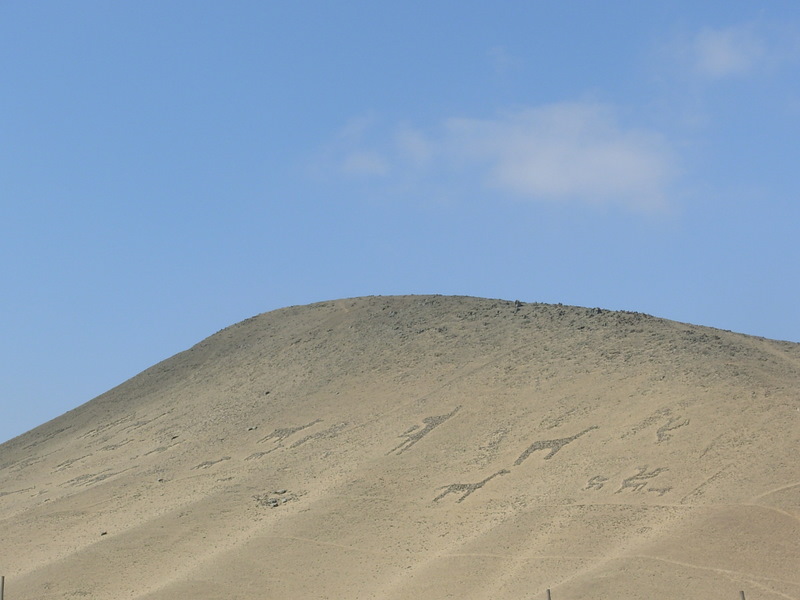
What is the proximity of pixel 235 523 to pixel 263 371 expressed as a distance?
1892cm

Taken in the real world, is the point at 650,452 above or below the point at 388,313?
below

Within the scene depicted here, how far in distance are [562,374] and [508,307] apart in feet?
39.9

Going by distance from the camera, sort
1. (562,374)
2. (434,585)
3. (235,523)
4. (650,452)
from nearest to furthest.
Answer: (434,585), (650,452), (235,523), (562,374)

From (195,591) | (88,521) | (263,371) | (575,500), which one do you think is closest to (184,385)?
(263,371)

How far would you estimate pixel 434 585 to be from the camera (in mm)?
30125

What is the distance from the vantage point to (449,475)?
124 ft

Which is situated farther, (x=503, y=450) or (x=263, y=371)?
(x=263, y=371)

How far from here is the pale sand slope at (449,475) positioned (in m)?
29.9

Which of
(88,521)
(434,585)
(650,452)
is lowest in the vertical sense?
(434,585)

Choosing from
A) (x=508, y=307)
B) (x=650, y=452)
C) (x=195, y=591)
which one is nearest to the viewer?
(x=195, y=591)

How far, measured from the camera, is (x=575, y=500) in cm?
3325

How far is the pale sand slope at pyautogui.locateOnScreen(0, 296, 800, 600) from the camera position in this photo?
29.9 metres

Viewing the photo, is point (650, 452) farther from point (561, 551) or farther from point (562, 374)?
point (562, 374)

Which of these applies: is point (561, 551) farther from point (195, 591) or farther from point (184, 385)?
point (184, 385)
